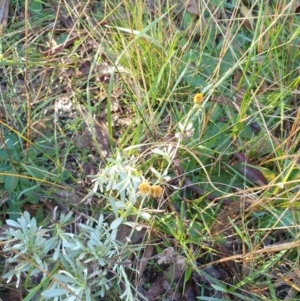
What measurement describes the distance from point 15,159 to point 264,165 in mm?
673

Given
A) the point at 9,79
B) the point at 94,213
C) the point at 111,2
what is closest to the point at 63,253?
the point at 94,213

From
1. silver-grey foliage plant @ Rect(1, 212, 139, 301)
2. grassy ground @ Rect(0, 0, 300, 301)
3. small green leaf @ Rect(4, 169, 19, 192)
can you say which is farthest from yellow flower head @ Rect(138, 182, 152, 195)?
small green leaf @ Rect(4, 169, 19, 192)

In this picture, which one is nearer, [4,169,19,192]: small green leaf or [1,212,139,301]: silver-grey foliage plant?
[1,212,139,301]: silver-grey foliage plant

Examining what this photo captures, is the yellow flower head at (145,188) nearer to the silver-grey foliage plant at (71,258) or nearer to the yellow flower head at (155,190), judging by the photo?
the yellow flower head at (155,190)

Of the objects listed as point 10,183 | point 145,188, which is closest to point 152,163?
point 145,188

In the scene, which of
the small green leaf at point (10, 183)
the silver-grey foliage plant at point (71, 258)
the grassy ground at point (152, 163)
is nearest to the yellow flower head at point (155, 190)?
the grassy ground at point (152, 163)

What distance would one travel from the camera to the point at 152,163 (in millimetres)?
1359

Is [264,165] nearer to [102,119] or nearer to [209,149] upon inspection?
[209,149]

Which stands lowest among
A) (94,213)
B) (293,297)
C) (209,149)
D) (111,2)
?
(293,297)

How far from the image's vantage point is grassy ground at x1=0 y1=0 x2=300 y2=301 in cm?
124

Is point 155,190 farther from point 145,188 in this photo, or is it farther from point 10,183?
point 10,183

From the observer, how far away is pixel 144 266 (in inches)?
53.6

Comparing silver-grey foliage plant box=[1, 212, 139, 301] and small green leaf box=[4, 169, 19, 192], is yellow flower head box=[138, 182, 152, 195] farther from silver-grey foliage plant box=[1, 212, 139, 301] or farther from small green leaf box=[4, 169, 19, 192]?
small green leaf box=[4, 169, 19, 192]

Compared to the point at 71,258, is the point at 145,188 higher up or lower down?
higher up
